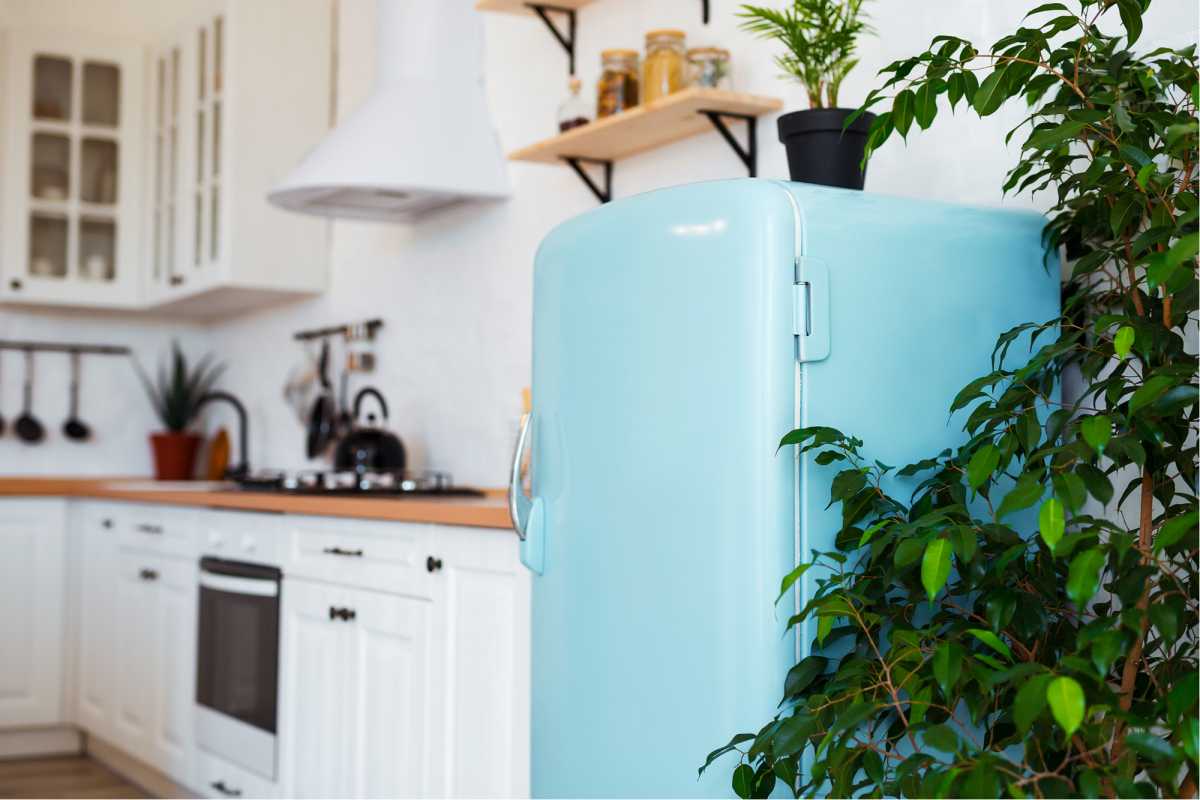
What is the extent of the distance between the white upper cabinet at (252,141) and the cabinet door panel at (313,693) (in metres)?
1.63

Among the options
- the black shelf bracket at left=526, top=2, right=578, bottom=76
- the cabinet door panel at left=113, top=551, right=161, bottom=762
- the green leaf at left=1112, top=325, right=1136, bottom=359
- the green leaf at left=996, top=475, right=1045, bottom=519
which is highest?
the black shelf bracket at left=526, top=2, right=578, bottom=76

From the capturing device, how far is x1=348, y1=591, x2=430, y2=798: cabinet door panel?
2.54 m

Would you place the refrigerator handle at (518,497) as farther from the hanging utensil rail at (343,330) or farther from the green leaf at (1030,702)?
the hanging utensil rail at (343,330)

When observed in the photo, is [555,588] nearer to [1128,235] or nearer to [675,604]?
[675,604]

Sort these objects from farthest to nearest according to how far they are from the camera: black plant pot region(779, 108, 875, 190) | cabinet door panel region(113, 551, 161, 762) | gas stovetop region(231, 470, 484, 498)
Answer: cabinet door panel region(113, 551, 161, 762)
gas stovetop region(231, 470, 484, 498)
black plant pot region(779, 108, 875, 190)

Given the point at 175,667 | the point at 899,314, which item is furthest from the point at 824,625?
the point at 175,667

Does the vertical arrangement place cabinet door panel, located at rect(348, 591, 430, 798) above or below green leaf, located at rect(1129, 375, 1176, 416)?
below

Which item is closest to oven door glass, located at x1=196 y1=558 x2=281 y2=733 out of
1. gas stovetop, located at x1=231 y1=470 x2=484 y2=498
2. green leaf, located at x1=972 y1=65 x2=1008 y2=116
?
gas stovetop, located at x1=231 y1=470 x2=484 y2=498

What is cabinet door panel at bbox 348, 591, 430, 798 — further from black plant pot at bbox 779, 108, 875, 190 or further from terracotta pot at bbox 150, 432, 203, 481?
terracotta pot at bbox 150, 432, 203, 481

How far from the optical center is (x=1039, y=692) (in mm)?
1183

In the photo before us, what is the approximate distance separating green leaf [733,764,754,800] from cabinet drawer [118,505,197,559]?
2.33m

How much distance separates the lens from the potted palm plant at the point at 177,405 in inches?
203

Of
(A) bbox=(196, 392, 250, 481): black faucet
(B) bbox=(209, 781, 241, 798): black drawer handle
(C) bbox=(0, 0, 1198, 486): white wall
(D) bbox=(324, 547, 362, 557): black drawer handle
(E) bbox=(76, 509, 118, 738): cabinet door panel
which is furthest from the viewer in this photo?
(A) bbox=(196, 392, 250, 481): black faucet

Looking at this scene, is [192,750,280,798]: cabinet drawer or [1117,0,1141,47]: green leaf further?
[192,750,280,798]: cabinet drawer
